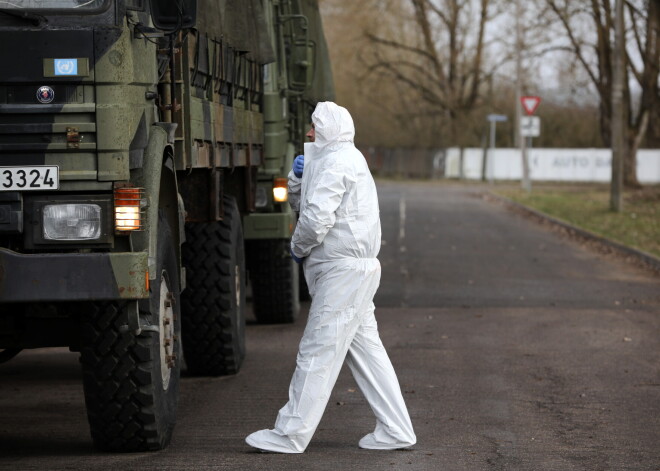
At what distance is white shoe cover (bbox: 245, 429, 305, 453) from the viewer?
721cm

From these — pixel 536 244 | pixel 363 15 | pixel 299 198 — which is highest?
pixel 363 15

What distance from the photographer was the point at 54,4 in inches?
260

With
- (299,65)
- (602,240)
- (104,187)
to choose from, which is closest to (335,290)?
(104,187)

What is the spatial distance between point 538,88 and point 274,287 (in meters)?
51.8

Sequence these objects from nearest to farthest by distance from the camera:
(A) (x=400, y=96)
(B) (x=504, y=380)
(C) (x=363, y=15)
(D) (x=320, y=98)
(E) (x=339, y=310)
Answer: (E) (x=339, y=310), (B) (x=504, y=380), (D) (x=320, y=98), (C) (x=363, y=15), (A) (x=400, y=96)

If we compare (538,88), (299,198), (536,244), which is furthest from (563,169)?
(299,198)

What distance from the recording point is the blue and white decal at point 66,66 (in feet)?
21.2

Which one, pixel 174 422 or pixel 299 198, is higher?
pixel 299 198

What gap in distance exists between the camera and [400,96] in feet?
220

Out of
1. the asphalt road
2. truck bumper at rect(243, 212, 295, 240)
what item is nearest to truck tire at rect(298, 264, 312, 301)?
the asphalt road

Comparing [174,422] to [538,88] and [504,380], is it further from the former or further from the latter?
[538,88]

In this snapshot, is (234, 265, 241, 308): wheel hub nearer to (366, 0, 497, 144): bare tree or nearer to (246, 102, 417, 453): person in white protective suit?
(246, 102, 417, 453): person in white protective suit

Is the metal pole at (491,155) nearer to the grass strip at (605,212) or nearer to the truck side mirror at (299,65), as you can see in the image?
the grass strip at (605,212)

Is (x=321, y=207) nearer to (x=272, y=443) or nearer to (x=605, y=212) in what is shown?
(x=272, y=443)
